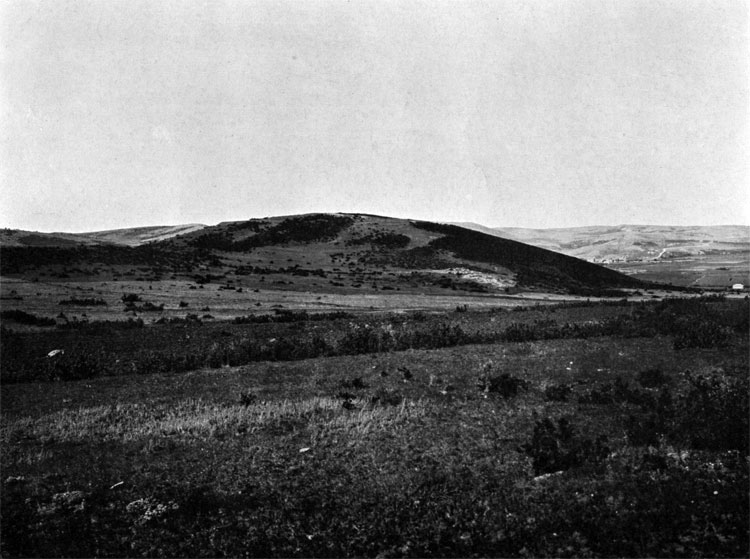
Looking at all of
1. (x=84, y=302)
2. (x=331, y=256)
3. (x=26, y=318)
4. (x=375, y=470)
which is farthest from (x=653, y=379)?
(x=331, y=256)

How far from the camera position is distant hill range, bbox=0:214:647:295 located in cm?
5238

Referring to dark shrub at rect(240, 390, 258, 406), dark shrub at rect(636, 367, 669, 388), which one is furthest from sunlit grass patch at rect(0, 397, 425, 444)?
dark shrub at rect(636, 367, 669, 388)

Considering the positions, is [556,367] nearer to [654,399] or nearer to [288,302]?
[654,399]

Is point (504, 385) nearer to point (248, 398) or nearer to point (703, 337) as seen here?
point (248, 398)

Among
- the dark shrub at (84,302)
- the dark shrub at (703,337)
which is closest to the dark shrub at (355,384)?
the dark shrub at (703,337)

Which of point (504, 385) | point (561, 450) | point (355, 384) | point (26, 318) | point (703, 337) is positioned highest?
point (703, 337)

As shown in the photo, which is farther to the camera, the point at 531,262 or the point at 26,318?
the point at 531,262

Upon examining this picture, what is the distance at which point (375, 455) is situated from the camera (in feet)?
31.2

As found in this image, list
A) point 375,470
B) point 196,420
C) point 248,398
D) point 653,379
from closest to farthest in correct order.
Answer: point 375,470, point 196,420, point 248,398, point 653,379

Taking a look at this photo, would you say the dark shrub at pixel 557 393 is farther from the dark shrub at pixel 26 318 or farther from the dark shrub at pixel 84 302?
the dark shrub at pixel 84 302

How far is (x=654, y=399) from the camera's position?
1248 cm

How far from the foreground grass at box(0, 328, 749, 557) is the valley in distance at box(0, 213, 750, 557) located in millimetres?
39

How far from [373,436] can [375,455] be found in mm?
994

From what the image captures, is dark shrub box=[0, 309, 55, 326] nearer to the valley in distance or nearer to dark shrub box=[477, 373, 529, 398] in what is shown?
the valley in distance
